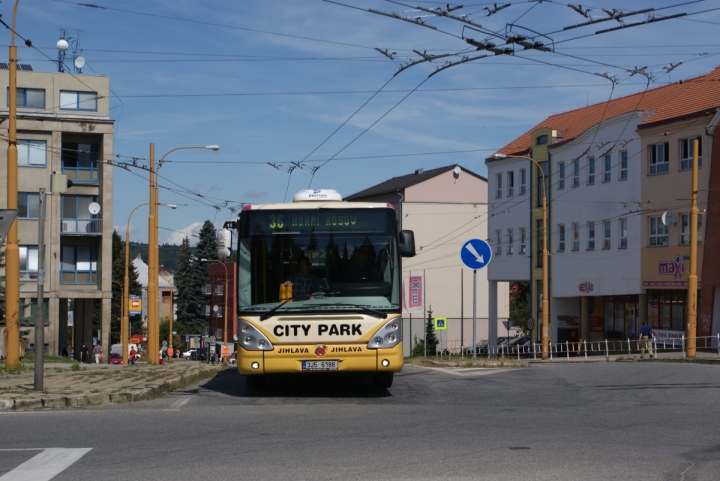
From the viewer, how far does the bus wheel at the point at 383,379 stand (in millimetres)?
15328

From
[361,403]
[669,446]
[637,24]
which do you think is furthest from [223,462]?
[637,24]

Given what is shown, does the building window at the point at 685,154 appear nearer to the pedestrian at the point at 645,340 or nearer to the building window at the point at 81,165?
the pedestrian at the point at 645,340

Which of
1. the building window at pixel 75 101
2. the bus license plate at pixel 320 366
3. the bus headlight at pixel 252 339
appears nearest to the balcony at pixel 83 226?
the building window at pixel 75 101

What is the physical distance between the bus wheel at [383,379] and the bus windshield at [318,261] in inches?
62.3

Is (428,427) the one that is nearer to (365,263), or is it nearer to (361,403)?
(361,403)

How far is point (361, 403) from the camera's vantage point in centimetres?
1369

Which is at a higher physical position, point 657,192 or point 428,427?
point 657,192

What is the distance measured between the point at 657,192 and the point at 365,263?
123 ft

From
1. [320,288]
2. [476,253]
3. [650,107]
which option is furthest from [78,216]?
[320,288]

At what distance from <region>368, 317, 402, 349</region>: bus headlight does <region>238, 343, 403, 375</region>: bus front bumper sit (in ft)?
0.26

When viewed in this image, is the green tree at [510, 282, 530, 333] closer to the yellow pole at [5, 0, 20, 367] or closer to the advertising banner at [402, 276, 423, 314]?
the advertising banner at [402, 276, 423, 314]

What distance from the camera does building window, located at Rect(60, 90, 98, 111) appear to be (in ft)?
180

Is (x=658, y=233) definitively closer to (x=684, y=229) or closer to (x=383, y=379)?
(x=684, y=229)

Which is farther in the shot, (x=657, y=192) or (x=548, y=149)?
(x=548, y=149)
